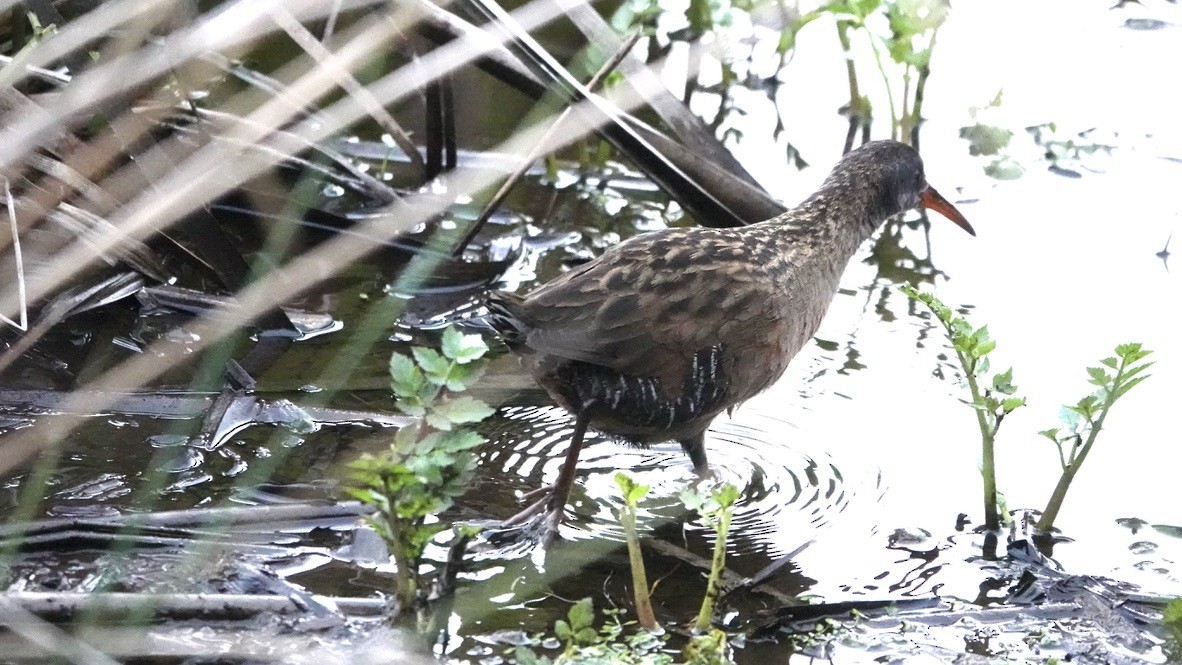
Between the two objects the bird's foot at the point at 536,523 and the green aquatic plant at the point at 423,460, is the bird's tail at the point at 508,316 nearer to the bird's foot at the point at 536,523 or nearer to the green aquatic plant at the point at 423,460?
the bird's foot at the point at 536,523

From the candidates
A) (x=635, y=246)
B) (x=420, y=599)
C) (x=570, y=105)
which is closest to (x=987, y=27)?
(x=570, y=105)

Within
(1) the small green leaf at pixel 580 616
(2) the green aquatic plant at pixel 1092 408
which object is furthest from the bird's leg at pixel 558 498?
(2) the green aquatic plant at pixel 1092 408

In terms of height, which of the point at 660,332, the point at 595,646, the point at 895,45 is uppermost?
the point at 895,45

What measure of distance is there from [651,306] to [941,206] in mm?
1528

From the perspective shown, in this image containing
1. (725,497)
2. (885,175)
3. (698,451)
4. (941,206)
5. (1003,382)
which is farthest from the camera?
(941,206)

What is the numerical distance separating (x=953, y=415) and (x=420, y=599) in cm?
177

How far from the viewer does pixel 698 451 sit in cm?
340

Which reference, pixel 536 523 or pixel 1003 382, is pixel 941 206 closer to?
pixel 1003 382

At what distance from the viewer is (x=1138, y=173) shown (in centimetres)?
482

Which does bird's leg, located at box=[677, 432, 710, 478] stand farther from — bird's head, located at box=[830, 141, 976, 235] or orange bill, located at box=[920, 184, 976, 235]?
orange bill, located at box=[920, 184, 976, 235]

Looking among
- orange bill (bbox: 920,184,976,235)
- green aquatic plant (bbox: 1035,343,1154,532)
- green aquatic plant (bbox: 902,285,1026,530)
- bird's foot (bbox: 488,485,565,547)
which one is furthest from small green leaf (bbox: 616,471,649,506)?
orange bill (bbox: 920,184,976,235)

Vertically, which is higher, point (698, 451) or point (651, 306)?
point (651, 306)

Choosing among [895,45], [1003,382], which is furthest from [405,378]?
[895,45]

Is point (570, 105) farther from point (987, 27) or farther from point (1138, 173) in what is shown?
point (987, 27)
